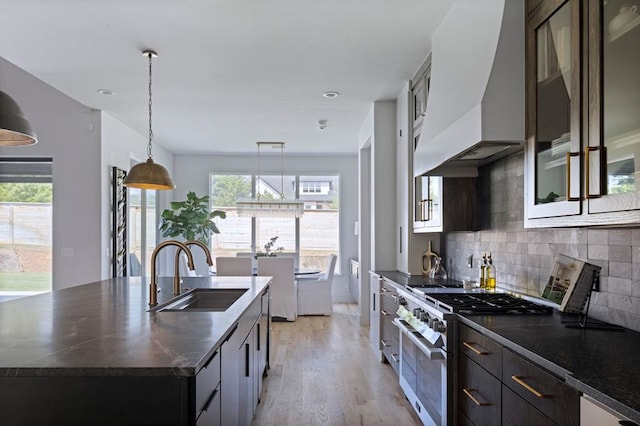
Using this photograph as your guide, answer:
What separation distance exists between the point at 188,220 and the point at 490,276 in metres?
5.53

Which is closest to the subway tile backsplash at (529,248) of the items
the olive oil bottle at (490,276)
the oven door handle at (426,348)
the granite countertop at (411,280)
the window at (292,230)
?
the olive oil bottle at (490,276)

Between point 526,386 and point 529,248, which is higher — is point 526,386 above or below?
below

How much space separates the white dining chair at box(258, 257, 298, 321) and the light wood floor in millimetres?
692

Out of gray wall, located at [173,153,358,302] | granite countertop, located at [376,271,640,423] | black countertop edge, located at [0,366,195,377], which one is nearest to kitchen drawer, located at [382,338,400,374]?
granite countertop, located at [376,271,640,423]

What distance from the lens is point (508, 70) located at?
7.00 ft

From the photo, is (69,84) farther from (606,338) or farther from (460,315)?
(606,338)

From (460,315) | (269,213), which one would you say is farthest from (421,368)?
(269,213)

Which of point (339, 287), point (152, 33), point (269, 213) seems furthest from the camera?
point (339, 287)

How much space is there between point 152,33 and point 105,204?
2.95m

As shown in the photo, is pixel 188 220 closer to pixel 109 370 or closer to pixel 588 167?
pixel 109 370

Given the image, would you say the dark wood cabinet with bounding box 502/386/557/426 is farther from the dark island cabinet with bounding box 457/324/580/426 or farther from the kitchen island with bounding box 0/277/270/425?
the kitchen island with bounding box 0/277/270/425

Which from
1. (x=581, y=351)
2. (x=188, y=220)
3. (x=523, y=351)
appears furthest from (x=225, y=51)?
(x=188, y=220)

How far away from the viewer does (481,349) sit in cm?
204

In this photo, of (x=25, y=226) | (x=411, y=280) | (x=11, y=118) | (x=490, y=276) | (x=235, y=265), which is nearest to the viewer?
(x=11, y=118)
